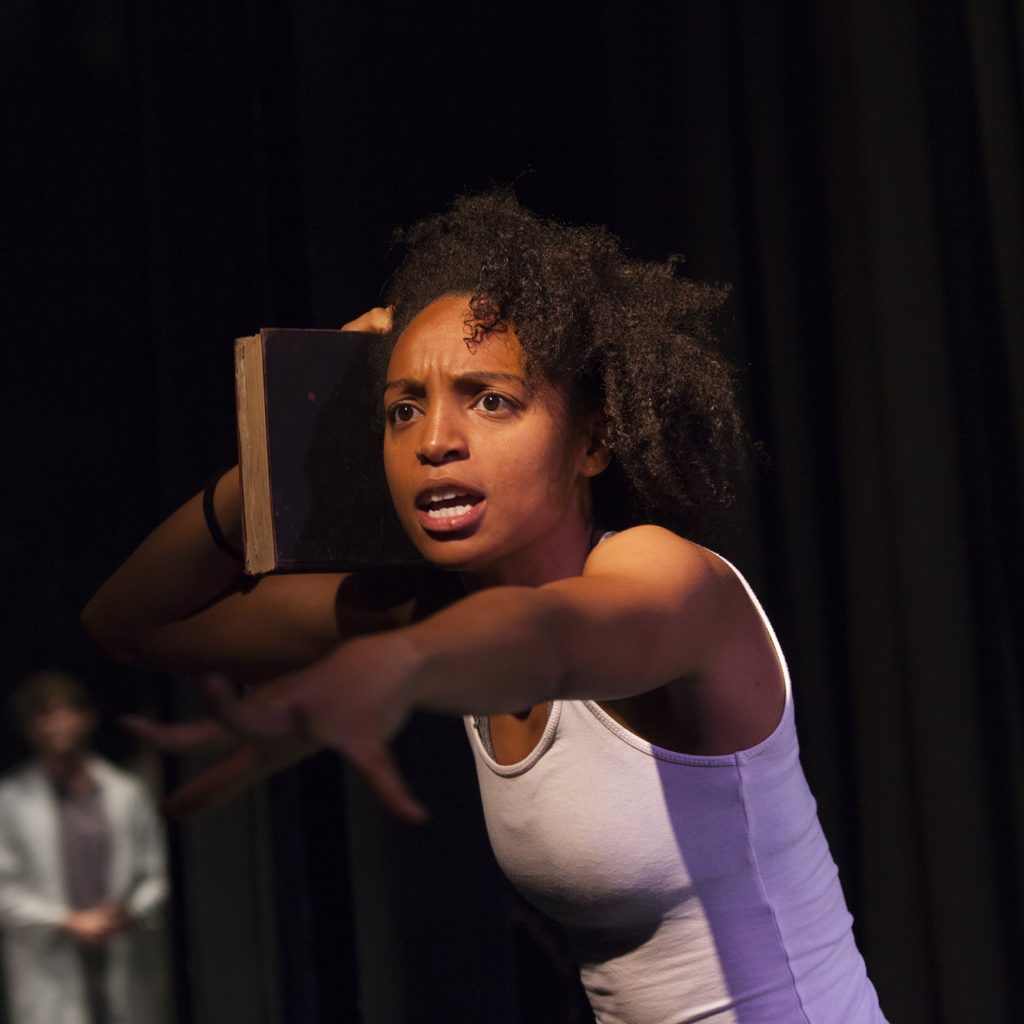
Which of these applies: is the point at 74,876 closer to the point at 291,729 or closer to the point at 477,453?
the point at 477,453

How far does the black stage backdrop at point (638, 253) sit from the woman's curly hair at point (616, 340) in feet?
1.66

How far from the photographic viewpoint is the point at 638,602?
0.88 meters

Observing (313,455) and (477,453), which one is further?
(313,455)

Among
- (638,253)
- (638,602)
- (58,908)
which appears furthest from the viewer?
(638,253)

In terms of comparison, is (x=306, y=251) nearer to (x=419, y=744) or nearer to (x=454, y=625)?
(x=419, y=744)

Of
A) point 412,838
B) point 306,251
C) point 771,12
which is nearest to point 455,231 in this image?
point 306,251

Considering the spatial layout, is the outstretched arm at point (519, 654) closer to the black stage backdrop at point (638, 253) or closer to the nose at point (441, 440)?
the nose at point (441, 440)

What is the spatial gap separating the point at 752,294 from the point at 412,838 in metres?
0.95

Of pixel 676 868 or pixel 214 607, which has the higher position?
pixel 214 607

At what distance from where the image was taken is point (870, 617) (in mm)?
1724

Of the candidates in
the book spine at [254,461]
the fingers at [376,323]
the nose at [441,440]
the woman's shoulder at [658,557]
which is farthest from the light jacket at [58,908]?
the woman's shoulder at [658,557]

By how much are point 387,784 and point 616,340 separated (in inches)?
27.7

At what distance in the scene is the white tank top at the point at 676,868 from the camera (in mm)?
1059

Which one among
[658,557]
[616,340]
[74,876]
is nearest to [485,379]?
[616,340]
